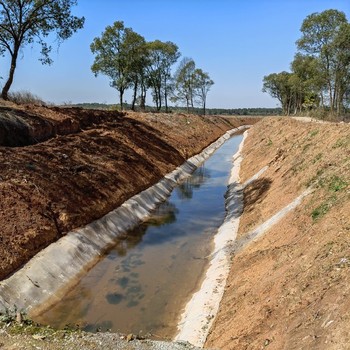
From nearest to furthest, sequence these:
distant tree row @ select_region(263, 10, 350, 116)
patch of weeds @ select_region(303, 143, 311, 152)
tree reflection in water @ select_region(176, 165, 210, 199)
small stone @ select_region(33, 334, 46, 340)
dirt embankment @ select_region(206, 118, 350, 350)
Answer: dirt embankment @ select_region(206, 118, 350, 350), small stone @ select_region(33, 334, 46, 340), patch of weeds @ select_region(303, 143, 311, 152), tree reflection in water @ select_region(176, 165, 210, 199), distant tree row @ select_region(263, 10, 350, 116)

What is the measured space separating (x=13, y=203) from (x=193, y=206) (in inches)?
489

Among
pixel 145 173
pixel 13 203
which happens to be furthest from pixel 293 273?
pixel 145 173

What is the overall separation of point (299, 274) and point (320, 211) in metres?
3.72

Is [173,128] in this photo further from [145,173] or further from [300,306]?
[300,306]

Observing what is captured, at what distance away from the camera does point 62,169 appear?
65.8 ft

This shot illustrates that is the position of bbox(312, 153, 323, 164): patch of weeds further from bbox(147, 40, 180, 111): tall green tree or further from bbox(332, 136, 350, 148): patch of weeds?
bbox(147, 40, 180, 111): tall green tree

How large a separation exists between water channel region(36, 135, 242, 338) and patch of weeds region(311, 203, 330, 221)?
16.0ft

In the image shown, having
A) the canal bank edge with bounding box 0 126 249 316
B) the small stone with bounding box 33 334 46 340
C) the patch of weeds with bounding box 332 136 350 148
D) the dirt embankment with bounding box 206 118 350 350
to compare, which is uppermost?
the patch of weeds with bounding box 332 136 350 148

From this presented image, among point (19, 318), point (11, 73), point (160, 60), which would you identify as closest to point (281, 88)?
point (160, 60)

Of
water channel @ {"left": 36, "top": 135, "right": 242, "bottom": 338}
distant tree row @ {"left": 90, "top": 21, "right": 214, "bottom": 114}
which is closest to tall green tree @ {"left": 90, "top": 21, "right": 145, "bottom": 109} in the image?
distant tree row @ {"left": 90, "top": 21, "right": 214, "bottom": 114}

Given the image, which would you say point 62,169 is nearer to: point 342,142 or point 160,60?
point 342,142

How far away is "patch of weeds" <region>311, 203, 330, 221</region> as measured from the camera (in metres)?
12.2

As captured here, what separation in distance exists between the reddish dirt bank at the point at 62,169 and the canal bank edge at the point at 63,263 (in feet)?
1.52

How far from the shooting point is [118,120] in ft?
128
